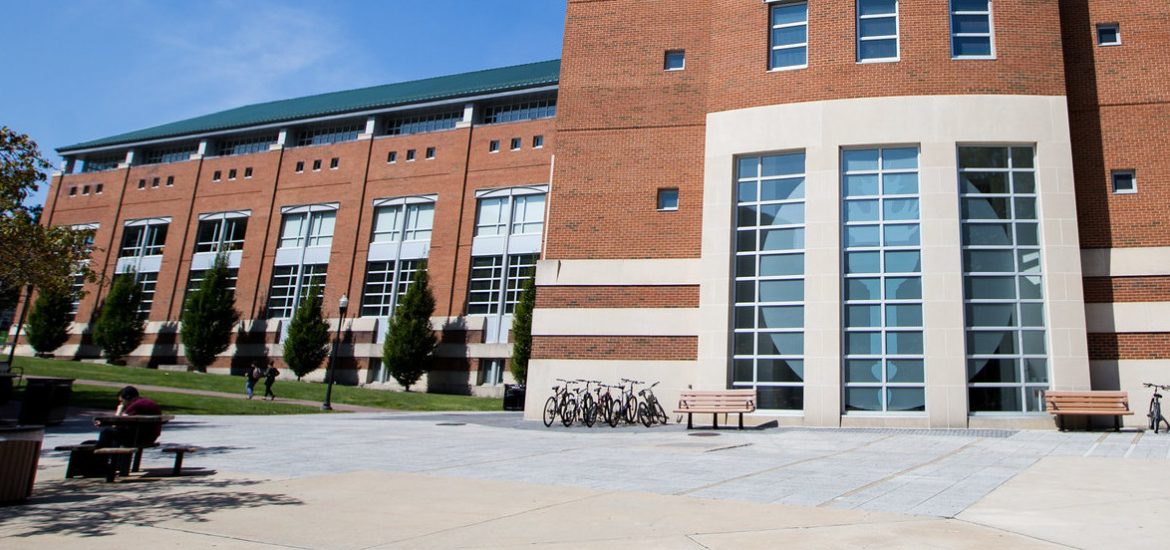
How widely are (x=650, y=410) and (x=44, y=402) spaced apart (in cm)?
1306

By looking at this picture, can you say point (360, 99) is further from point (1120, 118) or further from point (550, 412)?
point (1120, 118)

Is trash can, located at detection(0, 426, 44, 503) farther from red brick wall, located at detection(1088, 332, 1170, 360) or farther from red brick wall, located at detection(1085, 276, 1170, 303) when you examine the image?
red brick wall, located at detection(1085, 276, 1170, 303)

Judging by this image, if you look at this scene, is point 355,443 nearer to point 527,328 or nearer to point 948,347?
point 948,347

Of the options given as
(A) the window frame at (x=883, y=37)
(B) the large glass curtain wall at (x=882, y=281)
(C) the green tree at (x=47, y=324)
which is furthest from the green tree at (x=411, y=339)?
(A) the window frame at (x=883, y=37)

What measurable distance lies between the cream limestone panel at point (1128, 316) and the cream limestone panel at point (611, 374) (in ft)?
31.4

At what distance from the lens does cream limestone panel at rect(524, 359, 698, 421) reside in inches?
762

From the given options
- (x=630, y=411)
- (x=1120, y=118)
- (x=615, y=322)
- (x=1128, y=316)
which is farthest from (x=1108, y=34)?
(x=630, y=411)

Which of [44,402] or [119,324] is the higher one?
[119,324]

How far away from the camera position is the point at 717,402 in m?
17.0

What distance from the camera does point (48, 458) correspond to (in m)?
10.6

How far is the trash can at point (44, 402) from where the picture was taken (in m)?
14.8

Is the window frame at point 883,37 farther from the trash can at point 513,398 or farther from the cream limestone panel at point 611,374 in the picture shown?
the trash can at point 513,398

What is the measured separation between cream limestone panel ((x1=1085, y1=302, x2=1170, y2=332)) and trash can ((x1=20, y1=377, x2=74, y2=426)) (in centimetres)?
2297

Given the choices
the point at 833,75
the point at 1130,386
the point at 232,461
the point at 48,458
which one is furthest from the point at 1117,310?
the point at 48,458
